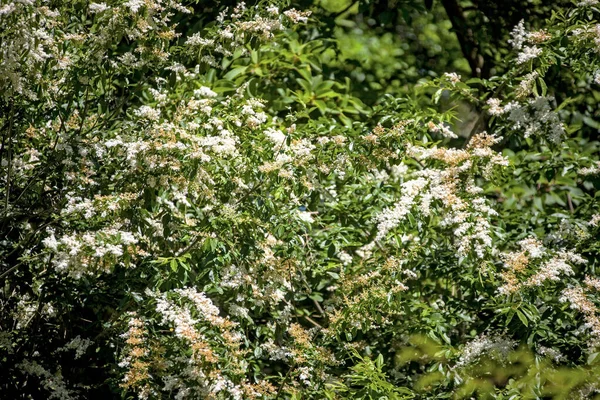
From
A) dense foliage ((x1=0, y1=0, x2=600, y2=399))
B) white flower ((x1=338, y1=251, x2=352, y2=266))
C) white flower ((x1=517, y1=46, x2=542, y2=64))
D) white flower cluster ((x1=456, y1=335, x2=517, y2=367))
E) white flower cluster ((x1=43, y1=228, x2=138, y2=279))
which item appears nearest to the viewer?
white flower cluster ((x1=43, y1=228, x2=138, y2=279))

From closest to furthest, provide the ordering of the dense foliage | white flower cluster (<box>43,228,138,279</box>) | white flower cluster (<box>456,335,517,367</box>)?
white flower cluster (<box>43,228,138,279</box>) < the dense foliage < white flower cluster (<box>456,335,517,367</box>)

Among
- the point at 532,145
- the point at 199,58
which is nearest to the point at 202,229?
the point at 199,58

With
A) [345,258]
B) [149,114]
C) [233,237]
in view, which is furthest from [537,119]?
[149,114]

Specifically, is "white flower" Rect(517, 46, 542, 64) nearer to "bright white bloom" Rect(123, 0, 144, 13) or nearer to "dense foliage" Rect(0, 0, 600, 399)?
"dense foliage" Rect(0, 0, 600, 399)

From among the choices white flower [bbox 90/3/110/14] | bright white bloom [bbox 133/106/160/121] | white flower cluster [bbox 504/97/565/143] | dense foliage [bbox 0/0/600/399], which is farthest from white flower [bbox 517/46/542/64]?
white flower [bbox 90/3/110/14]

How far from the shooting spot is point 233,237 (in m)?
2.64

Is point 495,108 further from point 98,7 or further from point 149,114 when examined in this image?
point 98,7

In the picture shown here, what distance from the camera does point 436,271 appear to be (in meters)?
3.11

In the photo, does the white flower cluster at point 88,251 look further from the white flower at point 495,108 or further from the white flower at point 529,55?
the white flower at point 529,55

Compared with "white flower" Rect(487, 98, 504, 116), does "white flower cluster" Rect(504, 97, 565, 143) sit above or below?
below

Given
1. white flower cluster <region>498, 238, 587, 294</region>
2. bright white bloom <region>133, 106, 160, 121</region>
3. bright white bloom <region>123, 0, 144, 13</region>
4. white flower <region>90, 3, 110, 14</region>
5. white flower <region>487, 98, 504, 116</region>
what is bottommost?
white flower cluster <region>498, 238, 587, 294</region>

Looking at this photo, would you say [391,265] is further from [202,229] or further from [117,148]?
[117,148]

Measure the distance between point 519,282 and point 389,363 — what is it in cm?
77

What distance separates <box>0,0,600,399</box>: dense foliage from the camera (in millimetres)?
2498
